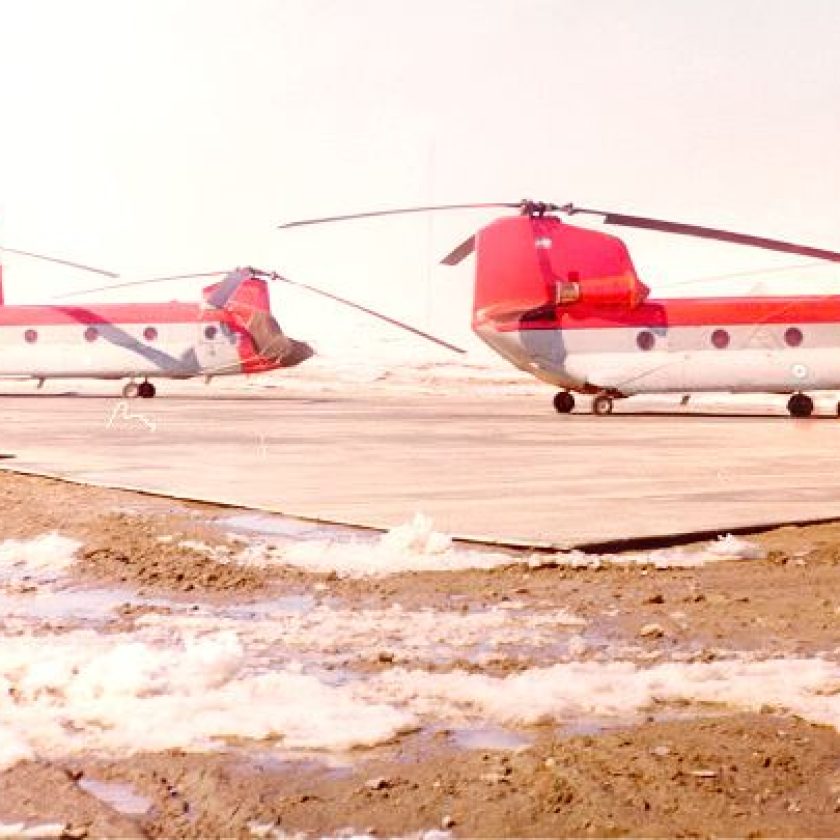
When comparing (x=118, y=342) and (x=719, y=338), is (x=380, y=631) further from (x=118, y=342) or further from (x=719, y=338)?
(x=118, y=342)

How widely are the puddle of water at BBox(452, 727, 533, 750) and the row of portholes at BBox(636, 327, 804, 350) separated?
27149mm

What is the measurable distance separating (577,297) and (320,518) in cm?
2117

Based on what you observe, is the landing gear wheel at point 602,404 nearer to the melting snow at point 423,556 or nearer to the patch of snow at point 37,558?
the melting snow at point 423,556

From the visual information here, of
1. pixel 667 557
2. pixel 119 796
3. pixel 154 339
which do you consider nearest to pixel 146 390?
pixel 154 339

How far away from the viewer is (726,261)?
197125 millimetres

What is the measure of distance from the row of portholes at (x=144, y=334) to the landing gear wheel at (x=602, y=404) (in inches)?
615

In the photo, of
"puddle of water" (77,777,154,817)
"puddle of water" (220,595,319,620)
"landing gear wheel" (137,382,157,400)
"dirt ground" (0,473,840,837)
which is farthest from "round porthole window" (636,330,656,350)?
"puddle of water" (77,777,154,817)

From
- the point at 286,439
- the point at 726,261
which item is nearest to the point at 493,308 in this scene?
the point at 286,439

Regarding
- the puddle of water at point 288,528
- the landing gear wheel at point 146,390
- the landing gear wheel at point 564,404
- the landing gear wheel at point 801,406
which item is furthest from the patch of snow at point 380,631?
the landing gear wheel at point 146,390

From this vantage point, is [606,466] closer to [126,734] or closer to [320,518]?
[320,518]

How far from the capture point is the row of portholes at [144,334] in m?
42.3

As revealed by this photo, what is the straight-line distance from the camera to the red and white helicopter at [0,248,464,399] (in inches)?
1666

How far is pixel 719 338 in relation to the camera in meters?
31.1

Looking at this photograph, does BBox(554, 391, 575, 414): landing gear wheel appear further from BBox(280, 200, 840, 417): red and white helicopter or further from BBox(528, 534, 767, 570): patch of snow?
BBox(528, 534, 767, 570): patch of snow
